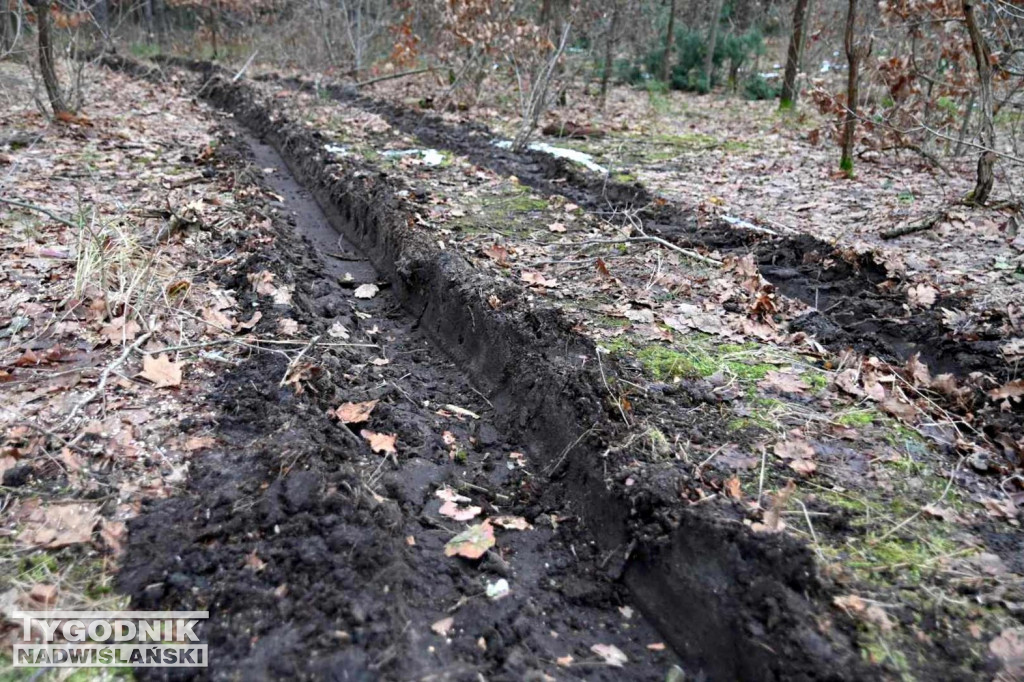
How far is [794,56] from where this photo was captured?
A: 1358cm

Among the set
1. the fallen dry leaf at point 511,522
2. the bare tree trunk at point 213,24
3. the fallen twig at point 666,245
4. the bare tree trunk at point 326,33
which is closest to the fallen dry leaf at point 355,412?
the fallen dry leaf at point 511,522

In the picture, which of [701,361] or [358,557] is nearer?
[358,557]

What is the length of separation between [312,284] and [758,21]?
19.9m

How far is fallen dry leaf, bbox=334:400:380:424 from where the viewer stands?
352 centimetres

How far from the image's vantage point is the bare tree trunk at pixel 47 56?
27.9ft

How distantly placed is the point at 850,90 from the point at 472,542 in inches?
306

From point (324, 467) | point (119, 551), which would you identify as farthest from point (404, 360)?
point (119, 551)

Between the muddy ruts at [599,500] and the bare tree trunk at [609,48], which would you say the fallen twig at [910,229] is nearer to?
the muddy ruts at [599,500]

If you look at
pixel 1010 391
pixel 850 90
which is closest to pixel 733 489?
pixel 1010 391

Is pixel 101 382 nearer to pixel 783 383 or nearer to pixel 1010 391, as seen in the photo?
pixel 783 383

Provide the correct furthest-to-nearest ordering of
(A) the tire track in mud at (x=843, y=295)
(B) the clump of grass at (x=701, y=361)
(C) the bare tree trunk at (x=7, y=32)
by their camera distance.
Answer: (C) the bare tree trunk at (x=7, y=32)
(A) the tire track in mud at (x=843, y=295)
(B) the clump of grass at (x=701, y=361)

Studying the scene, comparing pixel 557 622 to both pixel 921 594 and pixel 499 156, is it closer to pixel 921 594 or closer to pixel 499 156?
pixel 921 594

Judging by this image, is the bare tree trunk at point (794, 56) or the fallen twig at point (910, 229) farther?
the bare tree trunk at point (794, 56)

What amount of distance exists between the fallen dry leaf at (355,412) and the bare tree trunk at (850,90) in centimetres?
689
